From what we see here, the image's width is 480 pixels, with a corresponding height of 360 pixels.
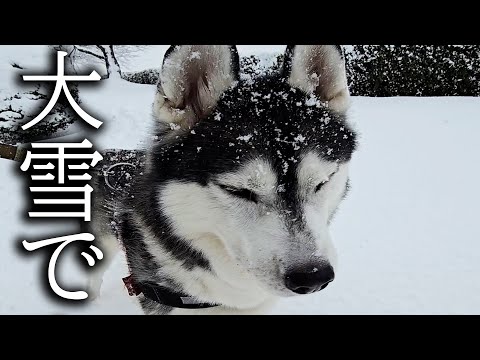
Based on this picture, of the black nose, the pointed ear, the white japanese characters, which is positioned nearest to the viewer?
the black nose

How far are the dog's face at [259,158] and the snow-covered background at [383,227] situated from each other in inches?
12.5

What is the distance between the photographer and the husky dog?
2.00m

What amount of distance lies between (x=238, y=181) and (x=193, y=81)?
57 centimetres

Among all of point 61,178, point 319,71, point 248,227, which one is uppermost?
point 319,71

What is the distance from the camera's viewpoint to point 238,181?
2047 mm

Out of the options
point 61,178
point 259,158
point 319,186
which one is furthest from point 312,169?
point 61,178

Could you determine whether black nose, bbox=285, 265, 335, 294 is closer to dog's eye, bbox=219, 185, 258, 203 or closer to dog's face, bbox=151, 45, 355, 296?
dog's face, bbox=151, 45, 355, 296

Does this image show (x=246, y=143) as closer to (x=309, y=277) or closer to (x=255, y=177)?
(x=255, y=177)

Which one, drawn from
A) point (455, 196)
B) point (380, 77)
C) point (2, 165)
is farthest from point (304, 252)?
point (380, 77)

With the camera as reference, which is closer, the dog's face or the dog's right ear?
the dog's face

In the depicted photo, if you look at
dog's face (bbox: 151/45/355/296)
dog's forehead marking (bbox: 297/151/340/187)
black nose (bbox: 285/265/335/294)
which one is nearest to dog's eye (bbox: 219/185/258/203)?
dog's face (bbox: 151/45/355/296)

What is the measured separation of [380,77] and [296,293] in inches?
465

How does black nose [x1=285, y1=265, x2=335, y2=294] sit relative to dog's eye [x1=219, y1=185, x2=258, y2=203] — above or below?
below

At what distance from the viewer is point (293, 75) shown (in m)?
2.33
